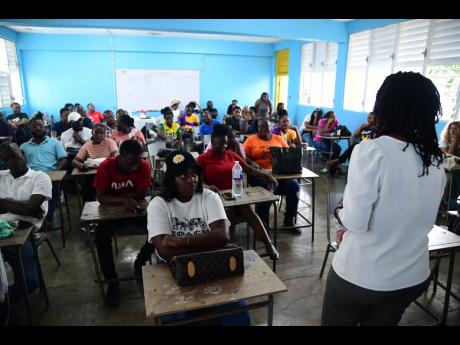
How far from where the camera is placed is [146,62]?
11094 mm

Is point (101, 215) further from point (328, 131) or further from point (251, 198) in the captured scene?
point (328, 131)

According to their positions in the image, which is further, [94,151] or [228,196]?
[94,151]

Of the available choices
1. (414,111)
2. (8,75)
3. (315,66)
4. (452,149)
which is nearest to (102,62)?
(8,75)

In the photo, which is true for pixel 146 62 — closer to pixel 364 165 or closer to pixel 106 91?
pixel 106 91

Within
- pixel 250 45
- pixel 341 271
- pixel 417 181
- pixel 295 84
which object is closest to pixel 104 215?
pixel 341 271

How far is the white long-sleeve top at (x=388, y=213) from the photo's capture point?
42.2 inches

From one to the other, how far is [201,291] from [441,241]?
1650 mm

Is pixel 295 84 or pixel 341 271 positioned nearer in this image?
pixel 341 271

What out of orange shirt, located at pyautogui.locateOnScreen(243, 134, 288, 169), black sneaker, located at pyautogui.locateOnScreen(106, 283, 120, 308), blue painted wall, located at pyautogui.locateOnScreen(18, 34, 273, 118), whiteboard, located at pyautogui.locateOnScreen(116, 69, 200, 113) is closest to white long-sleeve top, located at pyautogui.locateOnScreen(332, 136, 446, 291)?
black sneaker, located at pyautogui.locateOnScreen(106, 283, 120, 308)

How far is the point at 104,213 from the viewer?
2.53 meters

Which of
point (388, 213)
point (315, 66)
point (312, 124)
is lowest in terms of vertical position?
point (312, 124)

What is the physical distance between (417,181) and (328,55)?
28.6 ft
